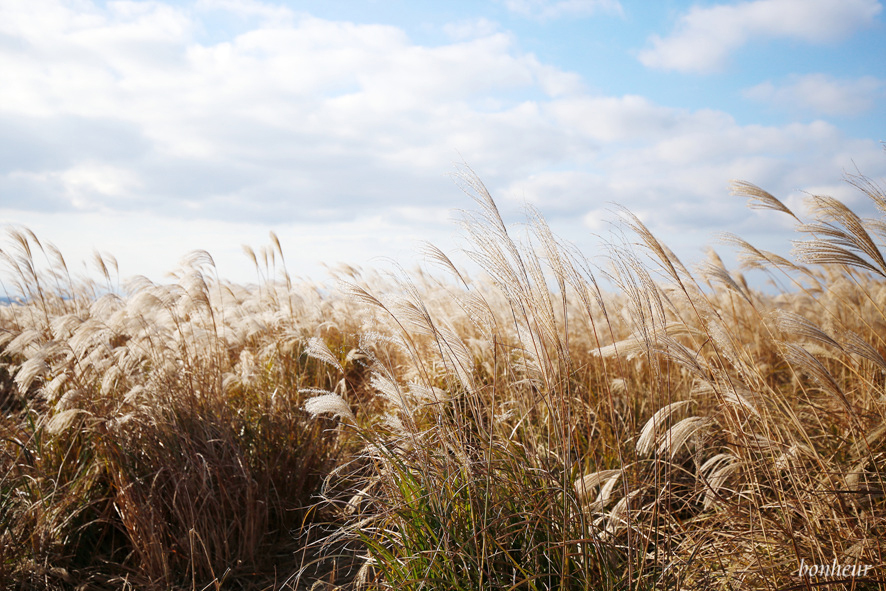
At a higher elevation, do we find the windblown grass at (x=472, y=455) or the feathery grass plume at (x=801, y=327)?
the feathery grass plume at (x=801, y=327)

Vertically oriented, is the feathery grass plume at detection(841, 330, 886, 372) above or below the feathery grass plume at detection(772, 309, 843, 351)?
below

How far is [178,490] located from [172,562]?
0.41 meters

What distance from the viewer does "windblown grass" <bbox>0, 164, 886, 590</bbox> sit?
1.85 meters

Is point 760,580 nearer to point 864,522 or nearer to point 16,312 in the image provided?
point 864,522

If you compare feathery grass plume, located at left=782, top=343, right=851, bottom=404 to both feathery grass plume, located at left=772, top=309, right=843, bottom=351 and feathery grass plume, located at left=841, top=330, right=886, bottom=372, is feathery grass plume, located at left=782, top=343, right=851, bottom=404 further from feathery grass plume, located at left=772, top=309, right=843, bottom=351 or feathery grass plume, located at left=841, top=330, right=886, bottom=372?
feathery grass plume, located at left=841, top=330, right=886, bottom=372

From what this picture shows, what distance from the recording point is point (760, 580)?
2000 millimetres

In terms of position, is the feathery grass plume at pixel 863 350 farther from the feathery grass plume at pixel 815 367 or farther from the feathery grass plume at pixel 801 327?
the feathery grass plume at pixel 815 367

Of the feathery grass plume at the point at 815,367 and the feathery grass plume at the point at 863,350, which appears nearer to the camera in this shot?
the feathery grass plume at the point at 815,367

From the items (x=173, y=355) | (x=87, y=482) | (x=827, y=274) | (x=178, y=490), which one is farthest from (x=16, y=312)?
(x=827, y=274)

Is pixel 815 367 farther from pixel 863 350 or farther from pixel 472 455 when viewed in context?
pixel 472 455

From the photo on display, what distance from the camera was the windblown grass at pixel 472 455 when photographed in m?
1.85

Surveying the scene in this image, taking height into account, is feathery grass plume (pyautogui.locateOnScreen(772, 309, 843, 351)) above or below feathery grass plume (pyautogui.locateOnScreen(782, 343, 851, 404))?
above

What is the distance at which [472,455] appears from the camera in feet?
7.86

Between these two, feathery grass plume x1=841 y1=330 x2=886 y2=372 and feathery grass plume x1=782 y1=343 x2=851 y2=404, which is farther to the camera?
feathery grass plume x1=841 y1=330 x2=886 y2=372
